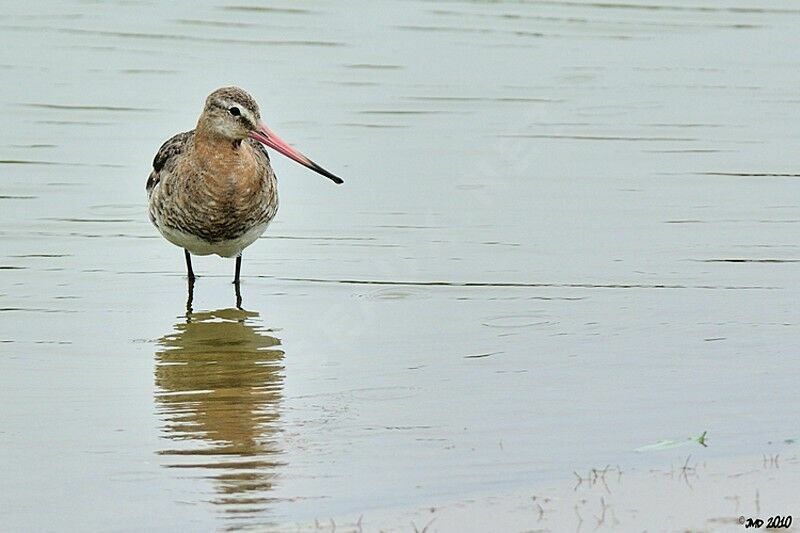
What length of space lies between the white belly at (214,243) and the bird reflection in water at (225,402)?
0.56 m

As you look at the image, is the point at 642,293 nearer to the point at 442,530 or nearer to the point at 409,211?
the point at 409,211

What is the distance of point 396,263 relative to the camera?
9297 millimetres

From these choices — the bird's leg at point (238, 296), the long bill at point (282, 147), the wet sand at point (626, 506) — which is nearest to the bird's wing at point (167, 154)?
the long bill at point (282, 147)

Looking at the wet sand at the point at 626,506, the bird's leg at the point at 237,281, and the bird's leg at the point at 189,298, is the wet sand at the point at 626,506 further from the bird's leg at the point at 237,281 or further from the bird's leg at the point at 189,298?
the bird's leg at the point at 237,281

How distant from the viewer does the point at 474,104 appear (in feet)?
42.7

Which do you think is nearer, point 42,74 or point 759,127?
point 759,127

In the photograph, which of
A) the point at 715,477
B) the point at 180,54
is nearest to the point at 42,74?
the point at 180,54

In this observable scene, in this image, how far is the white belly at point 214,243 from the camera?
9.01 metres

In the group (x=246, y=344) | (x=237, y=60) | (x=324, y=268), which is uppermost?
(x=237, y=60)

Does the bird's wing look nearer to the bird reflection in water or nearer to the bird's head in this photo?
the bird's head

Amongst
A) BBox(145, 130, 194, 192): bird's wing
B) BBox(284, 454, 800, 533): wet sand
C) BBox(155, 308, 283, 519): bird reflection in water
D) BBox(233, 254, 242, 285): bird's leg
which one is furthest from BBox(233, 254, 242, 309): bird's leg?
BBox(284, 454, 800, 533): wet sand

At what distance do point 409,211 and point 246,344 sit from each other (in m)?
2.71

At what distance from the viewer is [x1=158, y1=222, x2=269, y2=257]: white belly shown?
901 cm

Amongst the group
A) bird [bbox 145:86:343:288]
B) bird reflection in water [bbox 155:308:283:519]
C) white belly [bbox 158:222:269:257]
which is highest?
bird [bbox 145:86:343:288]
